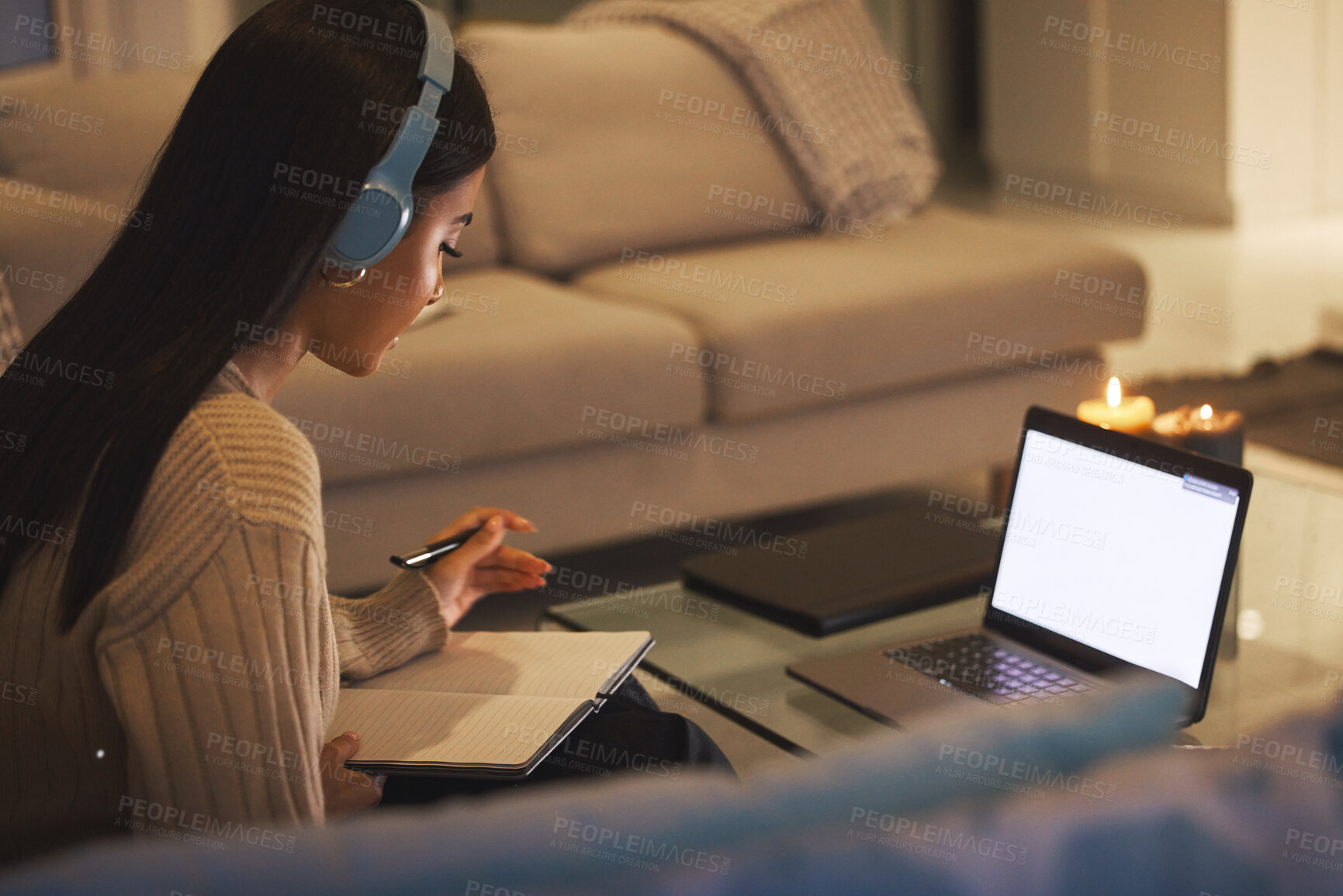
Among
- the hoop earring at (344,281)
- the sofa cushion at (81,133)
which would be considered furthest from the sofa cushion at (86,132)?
the hoop earring at (344,281)

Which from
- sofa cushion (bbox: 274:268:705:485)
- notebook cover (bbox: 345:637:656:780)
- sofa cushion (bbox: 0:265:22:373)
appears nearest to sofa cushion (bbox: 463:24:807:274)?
sofa cushion (bbox: 274:268:705:485)

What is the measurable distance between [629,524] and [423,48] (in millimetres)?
1474

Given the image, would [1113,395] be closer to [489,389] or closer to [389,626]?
[389,626]

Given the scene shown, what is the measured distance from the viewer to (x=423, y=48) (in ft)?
2.89

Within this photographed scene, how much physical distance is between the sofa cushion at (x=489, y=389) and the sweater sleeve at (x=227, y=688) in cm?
124

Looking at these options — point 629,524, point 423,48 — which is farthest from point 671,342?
point 423,48

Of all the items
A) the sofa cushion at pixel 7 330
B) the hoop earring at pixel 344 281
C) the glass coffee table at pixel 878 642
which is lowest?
the glass coffee table at pixel 878 642

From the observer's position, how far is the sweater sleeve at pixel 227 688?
2.48 ft

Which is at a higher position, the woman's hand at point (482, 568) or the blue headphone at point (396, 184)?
the blue headphone at point (396, 184)

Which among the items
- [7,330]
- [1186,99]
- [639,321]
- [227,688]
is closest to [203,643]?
[227,688]

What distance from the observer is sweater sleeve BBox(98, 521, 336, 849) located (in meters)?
0.76

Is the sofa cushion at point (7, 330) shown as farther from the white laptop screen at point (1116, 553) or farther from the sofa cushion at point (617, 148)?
the white laptop screen at point (1116, 553)

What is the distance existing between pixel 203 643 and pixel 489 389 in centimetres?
136

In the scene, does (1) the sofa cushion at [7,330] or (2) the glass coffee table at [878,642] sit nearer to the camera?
(2) the glass coffee table at [878,642]
